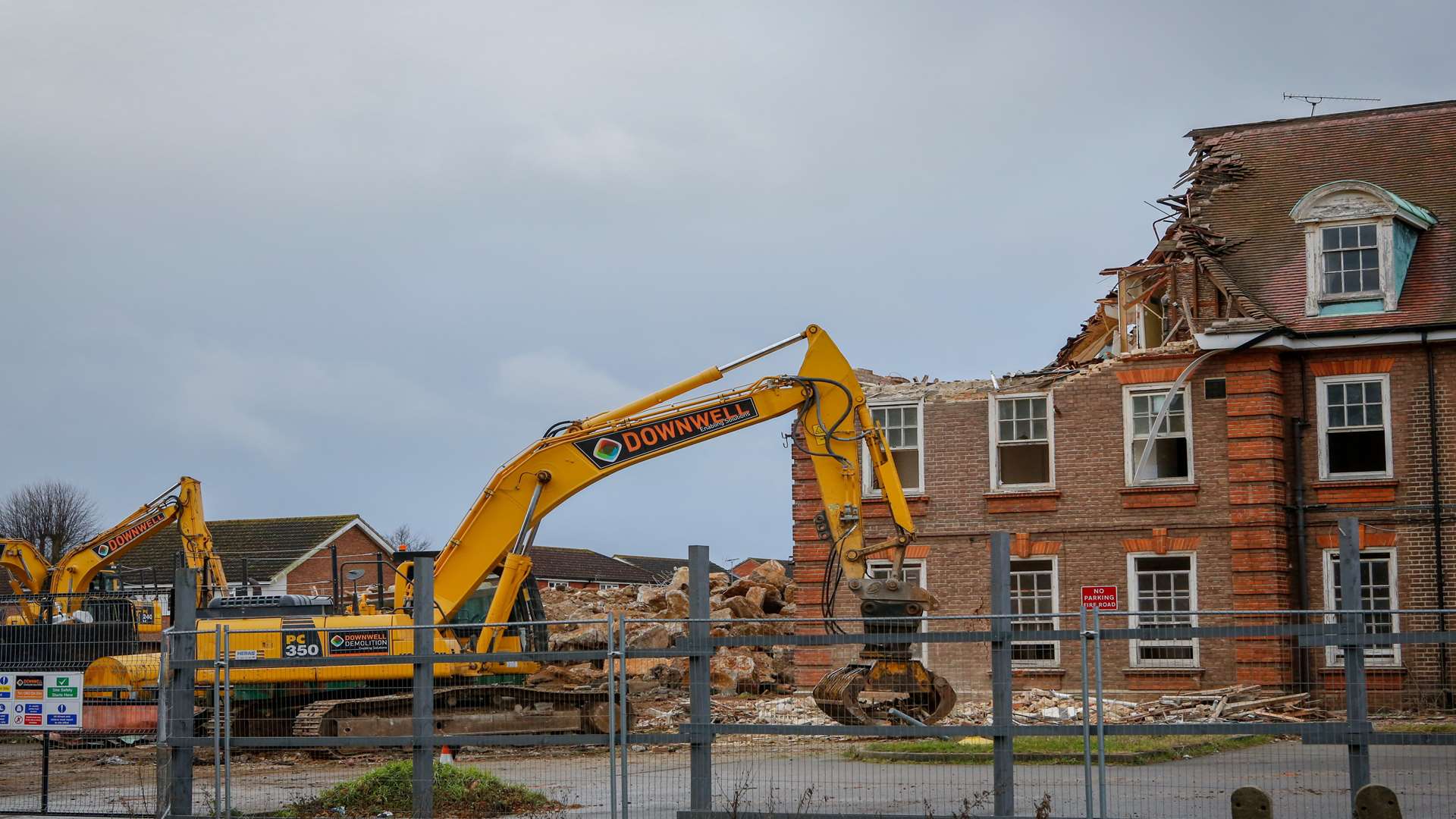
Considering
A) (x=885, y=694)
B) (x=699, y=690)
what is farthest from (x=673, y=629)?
(x=699, y=690)

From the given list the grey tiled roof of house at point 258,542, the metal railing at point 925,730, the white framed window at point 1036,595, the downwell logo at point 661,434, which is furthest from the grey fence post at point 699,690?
the grey tiled roof of house at point 258,542

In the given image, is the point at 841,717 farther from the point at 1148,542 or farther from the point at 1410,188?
the point at 1410,188

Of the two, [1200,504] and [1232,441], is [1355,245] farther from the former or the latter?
[1200,504]

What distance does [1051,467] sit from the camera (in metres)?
27.6

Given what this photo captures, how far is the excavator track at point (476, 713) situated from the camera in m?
21.6

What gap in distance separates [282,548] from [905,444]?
34.1 metres

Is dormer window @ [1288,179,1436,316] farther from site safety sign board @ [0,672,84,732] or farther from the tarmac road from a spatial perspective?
site safety sign board @ [0,672,84,732]

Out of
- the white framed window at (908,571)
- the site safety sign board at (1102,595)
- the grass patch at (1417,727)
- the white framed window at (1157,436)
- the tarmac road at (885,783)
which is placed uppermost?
the white framed window at (1157,436)

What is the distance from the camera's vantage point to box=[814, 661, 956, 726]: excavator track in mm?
16219

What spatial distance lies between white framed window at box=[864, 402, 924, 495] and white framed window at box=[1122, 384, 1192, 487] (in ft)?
12.1

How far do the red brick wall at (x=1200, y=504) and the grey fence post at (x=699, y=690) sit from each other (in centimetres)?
1498

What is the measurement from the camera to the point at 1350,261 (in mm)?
26516

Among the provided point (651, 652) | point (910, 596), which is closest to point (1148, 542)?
point (910, 596)

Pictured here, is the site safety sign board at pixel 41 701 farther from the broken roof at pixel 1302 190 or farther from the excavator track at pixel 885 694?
the broken roof at pixel 1302 190
